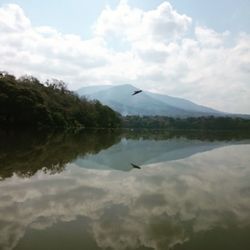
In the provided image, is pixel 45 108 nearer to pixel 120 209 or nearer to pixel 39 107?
pixel 39 107

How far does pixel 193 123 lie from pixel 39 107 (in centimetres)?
11028

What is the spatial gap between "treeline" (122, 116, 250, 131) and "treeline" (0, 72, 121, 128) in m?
58.5

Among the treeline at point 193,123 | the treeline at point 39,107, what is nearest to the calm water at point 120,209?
the treeline at point 39,107

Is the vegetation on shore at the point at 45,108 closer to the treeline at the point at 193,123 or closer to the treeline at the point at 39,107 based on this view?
the treeline at the point at 39,107

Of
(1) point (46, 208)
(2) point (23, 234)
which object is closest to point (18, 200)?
(1) point (46, 208)

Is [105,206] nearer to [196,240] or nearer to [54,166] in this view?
[196,240]

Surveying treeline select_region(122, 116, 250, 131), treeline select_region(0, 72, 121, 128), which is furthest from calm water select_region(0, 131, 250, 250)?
treeline select_region(122, 116, 250, 131)

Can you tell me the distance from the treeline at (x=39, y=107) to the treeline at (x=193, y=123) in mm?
58536

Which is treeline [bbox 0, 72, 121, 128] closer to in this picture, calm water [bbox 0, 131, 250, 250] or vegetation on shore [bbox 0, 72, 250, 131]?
vegetation on shore [bbox 0, 72, 250, 131]

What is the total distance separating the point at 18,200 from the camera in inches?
449

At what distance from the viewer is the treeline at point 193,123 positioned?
154m

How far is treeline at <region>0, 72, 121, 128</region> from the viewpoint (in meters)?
60.2

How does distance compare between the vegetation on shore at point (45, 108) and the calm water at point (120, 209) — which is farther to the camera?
the vegetation on shore at point (45, 108)

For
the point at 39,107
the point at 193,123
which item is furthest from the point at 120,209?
the point at 193,123
